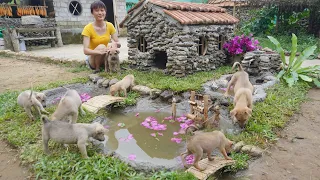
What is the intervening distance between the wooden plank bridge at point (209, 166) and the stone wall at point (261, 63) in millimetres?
5696

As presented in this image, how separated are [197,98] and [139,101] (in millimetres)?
1866

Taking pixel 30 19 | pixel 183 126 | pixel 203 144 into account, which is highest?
pixel 30 19

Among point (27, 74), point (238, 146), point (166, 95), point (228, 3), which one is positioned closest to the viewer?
point (238, 146)

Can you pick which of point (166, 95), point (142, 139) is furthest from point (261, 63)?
point (142, 139)

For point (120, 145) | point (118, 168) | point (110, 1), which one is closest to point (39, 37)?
point (110, 1)

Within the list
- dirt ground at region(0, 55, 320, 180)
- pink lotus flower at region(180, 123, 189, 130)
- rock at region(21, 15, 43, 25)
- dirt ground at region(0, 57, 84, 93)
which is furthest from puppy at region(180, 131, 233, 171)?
rock at region(21, 15, 43, 25)

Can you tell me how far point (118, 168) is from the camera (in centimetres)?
397

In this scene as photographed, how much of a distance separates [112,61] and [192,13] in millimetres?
3324

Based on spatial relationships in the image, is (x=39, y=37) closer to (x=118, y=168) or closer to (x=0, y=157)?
(x=0, y=157)

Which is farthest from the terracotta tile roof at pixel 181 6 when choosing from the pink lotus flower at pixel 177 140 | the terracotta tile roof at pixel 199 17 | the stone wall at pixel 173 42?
the pink lotus flower at pixel 177 140

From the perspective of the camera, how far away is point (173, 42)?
8508 millimetres

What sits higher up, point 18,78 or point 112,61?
point 112,61

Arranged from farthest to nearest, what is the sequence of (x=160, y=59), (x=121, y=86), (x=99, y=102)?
(x=160, y=59) → (x=121, y=86) → (x=99, y=102)

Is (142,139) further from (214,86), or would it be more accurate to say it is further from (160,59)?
(160,59)
